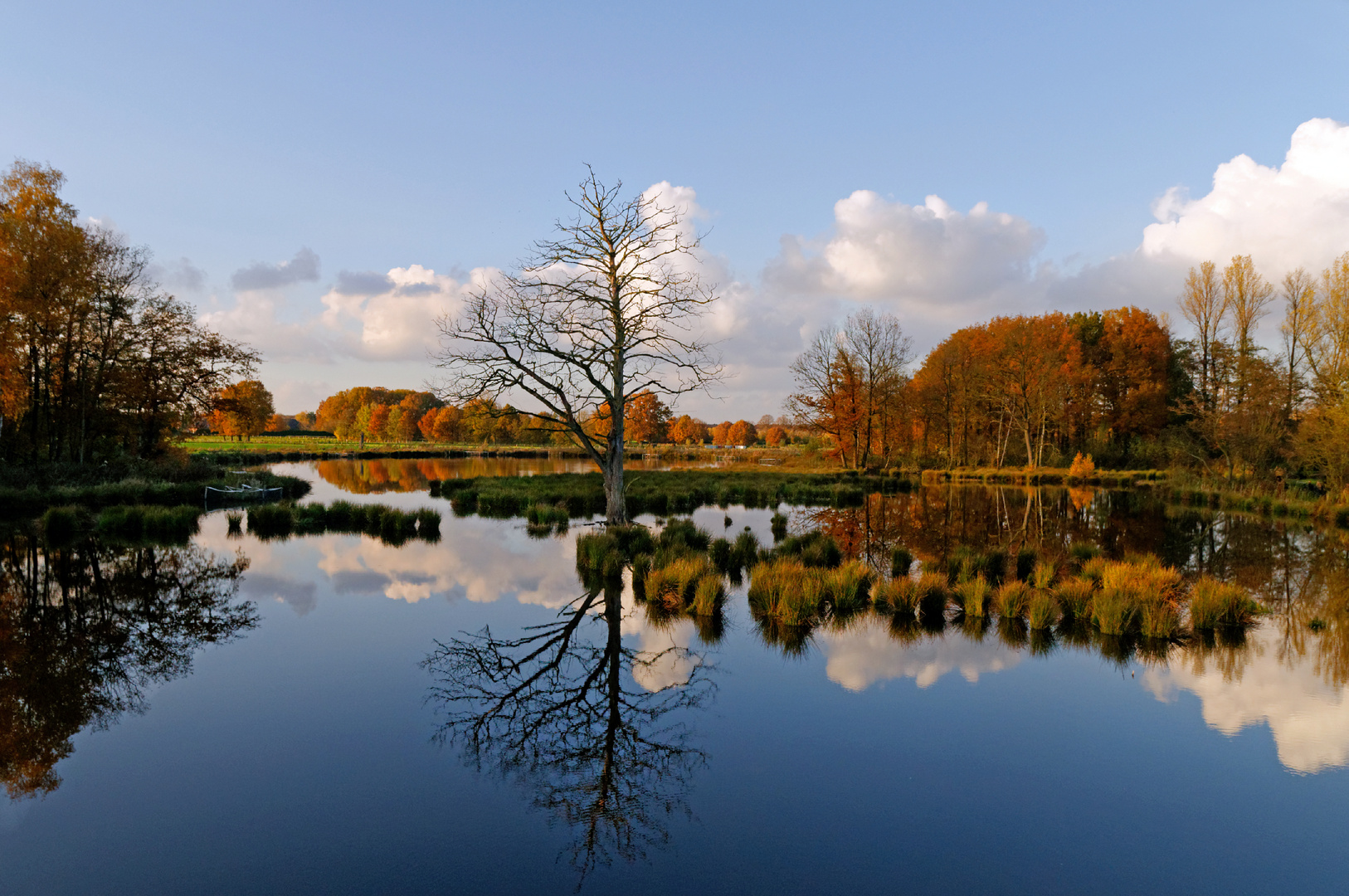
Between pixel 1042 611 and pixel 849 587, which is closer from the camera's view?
pixel 1042 611

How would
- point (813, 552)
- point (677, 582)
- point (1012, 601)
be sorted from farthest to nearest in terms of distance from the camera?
point (813, 552)
point (677, 582)
point (1012, 601)

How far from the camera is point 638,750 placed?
621cm

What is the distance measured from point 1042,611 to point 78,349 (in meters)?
A: 34.4

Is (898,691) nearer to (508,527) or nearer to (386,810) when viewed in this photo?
(386,810)

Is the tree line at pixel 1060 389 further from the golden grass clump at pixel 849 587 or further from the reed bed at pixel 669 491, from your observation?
the golden grass clump at pixel 849 587

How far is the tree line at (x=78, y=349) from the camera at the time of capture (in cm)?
2416

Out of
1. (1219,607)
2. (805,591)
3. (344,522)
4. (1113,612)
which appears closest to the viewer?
(1113,612)

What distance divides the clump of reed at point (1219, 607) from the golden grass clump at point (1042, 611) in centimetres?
194

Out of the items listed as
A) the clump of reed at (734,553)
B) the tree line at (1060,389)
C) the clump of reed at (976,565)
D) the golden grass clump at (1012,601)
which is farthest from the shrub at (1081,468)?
the golden grass clump at (1012,601)

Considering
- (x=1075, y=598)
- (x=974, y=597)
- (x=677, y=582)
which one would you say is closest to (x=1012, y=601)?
Answer: (x=974, y=597)

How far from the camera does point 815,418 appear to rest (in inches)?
1775

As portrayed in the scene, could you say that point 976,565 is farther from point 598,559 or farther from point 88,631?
point 88,631

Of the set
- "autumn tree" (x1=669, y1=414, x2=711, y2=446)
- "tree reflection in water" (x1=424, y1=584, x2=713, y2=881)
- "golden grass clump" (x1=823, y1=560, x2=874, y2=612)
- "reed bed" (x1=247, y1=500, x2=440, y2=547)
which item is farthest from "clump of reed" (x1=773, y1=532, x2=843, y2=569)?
"autumn tree" (x1=669, y1=414, x2=711, y2=446)

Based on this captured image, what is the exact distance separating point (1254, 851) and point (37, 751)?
965 cm
